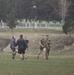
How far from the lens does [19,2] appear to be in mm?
111250

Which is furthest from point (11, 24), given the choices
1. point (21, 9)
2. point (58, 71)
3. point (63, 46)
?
point (58, 71)

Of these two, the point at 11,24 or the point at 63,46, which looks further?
the point at 11,24

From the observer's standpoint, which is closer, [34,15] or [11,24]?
[11,24]

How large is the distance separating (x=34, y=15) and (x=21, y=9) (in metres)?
5.31

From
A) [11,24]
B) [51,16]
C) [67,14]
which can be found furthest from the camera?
[51,16]

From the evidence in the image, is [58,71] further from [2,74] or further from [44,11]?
[44,11]

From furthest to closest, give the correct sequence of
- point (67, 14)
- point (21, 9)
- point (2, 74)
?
1. point (21, 9)
2. point (67, 14)
3. point (2, 74)

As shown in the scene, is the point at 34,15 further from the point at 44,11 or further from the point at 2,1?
the point at 2,1

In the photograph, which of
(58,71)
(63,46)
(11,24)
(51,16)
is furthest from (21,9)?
Answer: (58,71)

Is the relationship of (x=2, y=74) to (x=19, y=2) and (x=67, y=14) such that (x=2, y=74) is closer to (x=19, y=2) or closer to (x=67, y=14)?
(x=67, y=14)

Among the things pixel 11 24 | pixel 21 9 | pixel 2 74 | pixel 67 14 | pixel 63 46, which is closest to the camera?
pixel 2 74

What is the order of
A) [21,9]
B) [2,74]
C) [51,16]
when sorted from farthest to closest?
1. [21,9]
2. [51,16]
3. [2,74]

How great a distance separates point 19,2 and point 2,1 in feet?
59.9

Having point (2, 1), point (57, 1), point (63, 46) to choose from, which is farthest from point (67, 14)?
point (63, 46)
